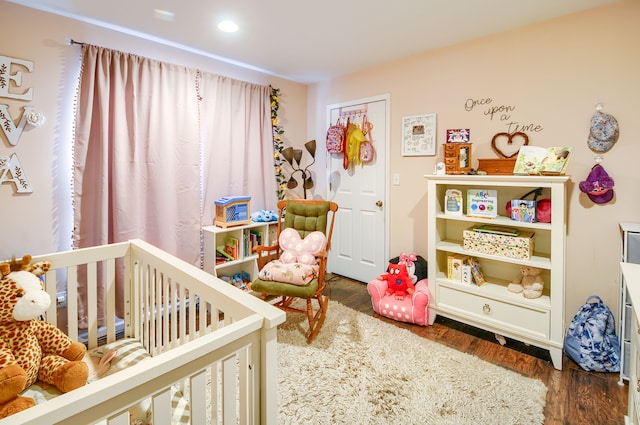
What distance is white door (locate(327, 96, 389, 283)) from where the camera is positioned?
345 centimetres

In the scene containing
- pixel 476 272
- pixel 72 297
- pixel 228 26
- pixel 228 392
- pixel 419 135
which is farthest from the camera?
pixel 419 135

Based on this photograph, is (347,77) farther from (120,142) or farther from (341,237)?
(120,142)

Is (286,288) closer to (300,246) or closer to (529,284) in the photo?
(300,246)

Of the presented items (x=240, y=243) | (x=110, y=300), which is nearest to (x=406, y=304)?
(x=240, y=243)

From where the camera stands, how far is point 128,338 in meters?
1.97

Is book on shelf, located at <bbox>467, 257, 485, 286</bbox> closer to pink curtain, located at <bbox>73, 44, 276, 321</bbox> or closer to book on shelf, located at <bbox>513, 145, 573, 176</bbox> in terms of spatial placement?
book on shelf, located at <bbox>513, 145, 573, 176</bbox>

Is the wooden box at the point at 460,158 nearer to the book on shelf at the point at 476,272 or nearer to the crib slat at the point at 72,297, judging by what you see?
the book on shelf at the point at 476,272

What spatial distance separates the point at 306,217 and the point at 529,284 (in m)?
1.80

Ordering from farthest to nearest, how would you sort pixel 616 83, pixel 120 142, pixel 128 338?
pixel 120 142 → pixel 616 83 → pixel 128 338

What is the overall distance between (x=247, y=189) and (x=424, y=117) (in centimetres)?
187

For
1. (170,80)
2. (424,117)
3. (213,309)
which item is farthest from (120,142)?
(424,117)

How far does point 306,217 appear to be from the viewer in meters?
2.99

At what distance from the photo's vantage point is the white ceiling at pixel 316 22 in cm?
215

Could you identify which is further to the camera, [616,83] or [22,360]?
[616,83]
